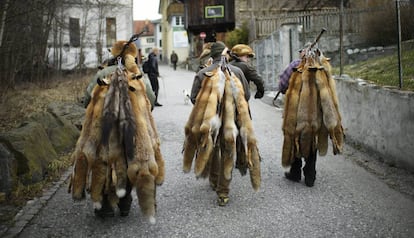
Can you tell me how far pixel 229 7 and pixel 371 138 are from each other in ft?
114

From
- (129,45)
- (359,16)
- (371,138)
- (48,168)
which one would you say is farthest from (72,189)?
(359,16)

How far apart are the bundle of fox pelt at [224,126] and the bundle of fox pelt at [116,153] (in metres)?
0.82

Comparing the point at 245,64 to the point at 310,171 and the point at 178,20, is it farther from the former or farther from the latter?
the point at 178,20

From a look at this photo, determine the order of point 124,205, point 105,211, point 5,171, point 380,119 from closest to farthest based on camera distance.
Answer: point 105,211 < point 124,205 < point 5,171 < point 380,119

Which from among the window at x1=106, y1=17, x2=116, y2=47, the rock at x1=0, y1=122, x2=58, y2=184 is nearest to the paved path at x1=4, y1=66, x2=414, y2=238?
the rock at x1=0, y1=122, x2=58, y2=184

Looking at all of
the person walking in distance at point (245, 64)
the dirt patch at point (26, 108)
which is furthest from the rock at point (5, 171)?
the person walking in distance at point (245, 64)

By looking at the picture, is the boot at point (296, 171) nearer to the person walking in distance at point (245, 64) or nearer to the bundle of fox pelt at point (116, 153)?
the person walking in distance at point (245, 64)

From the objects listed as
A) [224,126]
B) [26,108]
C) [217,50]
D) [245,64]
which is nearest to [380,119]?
[245,64]

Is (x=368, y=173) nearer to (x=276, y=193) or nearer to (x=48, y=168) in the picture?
(x=276, y=193)

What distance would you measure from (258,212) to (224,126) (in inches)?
43.5

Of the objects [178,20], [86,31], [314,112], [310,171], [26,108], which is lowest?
[310,171]

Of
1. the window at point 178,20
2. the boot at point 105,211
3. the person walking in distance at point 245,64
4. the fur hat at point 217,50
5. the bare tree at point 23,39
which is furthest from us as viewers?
the window at point 178,20

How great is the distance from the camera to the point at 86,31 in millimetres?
30266

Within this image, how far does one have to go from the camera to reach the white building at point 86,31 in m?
25.3
